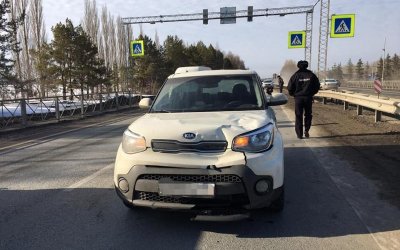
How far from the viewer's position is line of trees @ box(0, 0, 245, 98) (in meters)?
27.5

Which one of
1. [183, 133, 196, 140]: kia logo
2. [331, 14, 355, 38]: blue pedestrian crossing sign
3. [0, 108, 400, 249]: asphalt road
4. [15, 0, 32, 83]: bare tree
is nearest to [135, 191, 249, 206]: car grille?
[0, 108, 400, 249]: asphalt road

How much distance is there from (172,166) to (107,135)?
8.60 metres

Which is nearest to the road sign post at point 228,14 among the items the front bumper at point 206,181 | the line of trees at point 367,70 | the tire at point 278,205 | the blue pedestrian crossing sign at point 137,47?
the blue pedestrian crossing sign at point 137,47

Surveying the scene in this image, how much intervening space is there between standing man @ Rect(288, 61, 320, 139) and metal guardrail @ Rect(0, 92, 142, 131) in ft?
33.2

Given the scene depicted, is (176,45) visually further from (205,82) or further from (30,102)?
(205,82)

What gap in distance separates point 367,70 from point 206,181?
487 ft

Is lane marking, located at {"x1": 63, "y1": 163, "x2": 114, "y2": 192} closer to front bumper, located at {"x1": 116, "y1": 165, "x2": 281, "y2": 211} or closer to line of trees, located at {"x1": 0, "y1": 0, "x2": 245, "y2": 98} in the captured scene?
front bumper, located at {"x1": 116, "y1": 165, "x2": 281, "y2": 211}

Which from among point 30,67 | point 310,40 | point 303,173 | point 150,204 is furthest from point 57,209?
point 30,67

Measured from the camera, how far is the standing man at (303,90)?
1012 cm

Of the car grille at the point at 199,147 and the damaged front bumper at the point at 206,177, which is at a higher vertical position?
the car grille at the point at 199,147

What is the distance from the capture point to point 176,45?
190 ft

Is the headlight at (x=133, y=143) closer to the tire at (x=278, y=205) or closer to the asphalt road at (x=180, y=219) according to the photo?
the asphalt road at (x=180, y=219)

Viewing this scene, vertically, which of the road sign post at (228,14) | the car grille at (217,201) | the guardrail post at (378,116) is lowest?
the guardrail post at (378,116)

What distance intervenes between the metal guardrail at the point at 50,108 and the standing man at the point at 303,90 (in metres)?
10.1
